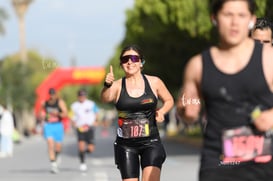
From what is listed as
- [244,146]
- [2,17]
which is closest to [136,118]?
[244,146]

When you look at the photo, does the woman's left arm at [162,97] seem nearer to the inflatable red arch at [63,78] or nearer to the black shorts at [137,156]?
the black shorts at [137,156]

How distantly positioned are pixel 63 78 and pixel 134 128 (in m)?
56.6

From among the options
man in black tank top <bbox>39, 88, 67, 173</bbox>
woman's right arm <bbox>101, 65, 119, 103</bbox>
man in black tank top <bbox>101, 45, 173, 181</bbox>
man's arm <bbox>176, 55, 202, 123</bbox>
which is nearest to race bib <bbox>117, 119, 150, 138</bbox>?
man in black tank top <bbox>101, 45, 173, 181</bbox>

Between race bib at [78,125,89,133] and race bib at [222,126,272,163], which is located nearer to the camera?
race bib at [222,126,272,163]

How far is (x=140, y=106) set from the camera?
8.29 m

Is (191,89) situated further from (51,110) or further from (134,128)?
(51,110)

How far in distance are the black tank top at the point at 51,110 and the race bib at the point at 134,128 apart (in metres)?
9.56

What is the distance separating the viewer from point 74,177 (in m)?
16.5

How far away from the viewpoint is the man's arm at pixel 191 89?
5.13 meters

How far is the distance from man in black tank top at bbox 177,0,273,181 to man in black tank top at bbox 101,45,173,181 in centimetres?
286

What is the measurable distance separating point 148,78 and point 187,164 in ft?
40.8

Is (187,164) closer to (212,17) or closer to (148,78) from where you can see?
(148,78)

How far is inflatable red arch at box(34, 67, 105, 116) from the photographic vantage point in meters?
62.9

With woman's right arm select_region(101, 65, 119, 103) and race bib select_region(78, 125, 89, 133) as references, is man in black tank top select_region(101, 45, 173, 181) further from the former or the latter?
race bib select_region(78, 125, 89, 133)
